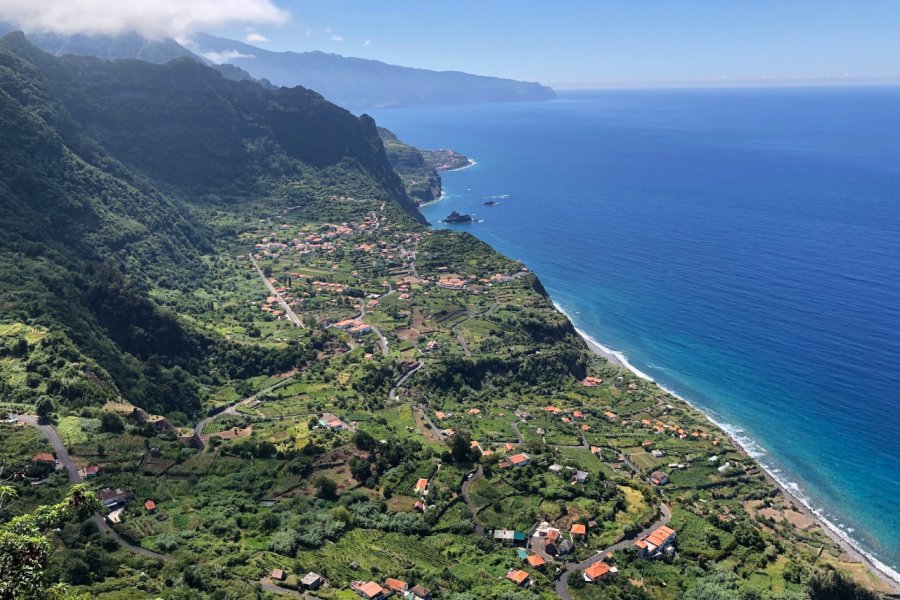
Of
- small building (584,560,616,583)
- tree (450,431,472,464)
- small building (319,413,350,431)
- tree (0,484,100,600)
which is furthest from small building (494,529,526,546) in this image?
tree (0,484,100,600)

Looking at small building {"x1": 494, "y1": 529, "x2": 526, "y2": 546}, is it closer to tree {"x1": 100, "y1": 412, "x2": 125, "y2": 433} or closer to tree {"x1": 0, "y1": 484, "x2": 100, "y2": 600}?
tree {"x1": 100, "y1": 412, "x2": 125, "y2": 433}

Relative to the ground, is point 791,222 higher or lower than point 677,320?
higher

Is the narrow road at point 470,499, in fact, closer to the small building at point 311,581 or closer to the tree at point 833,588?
the small building at point 311,581

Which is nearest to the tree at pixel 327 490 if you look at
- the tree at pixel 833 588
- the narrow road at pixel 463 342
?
the tree at pixel 833 588

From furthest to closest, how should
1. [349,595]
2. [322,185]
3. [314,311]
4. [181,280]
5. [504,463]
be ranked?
[322,185] → [181,280] → [314,311] → [504,463] → [349,595]

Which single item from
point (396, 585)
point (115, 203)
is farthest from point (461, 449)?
point (115, 203)

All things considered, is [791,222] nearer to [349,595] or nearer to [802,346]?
[802,346]

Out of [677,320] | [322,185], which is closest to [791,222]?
[677,320]
